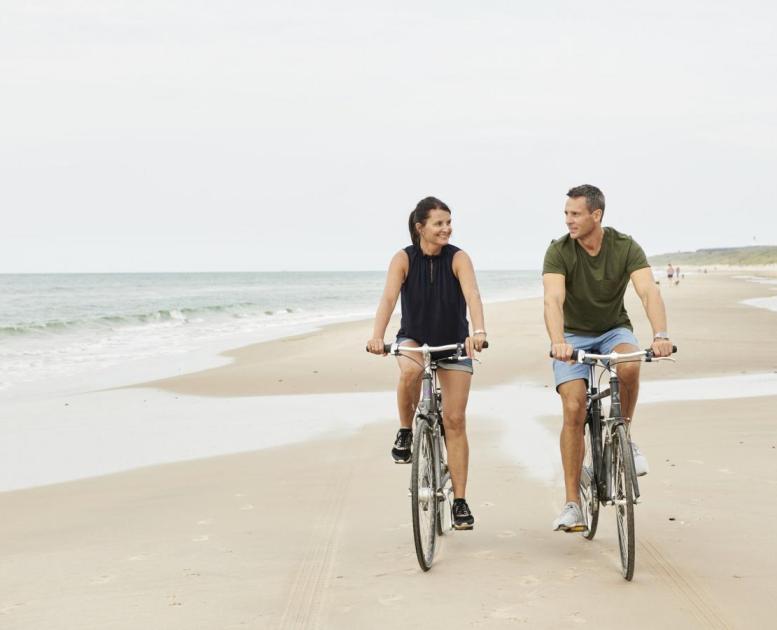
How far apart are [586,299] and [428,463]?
130cm

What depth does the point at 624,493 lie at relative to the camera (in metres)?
4.50

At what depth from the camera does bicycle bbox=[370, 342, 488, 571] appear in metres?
4.71

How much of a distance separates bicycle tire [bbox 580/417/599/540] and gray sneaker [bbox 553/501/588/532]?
0.28 feet

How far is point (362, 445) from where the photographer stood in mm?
8406

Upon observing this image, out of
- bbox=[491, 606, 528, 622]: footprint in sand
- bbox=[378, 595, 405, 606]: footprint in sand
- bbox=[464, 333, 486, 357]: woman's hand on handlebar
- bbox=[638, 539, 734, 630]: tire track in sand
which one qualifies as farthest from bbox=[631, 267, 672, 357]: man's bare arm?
bbox=[378, 595, 405, 606]: footprint in sand

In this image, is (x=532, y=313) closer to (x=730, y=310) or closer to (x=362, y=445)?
(x=730, y=310)

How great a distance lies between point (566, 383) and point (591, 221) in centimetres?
92

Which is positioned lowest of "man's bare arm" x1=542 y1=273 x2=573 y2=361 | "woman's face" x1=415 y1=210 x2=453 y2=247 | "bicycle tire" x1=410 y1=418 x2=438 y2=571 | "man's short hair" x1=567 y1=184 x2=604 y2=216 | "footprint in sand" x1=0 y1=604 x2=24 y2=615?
"footprint in sand" x1=0 y1=604 x2=24 y2=615

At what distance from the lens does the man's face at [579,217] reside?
4.97m

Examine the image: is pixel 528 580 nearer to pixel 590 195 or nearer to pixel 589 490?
pixel 589 490

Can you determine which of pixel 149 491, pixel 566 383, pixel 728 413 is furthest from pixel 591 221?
pixel 728 413

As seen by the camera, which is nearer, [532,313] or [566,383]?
[566,383]

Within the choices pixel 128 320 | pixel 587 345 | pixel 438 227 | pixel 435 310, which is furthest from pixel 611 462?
pixel 128 320

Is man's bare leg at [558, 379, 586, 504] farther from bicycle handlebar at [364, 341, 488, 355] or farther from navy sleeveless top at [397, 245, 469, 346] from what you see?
navy sleeveless top at [397, 245, 469, 346]
